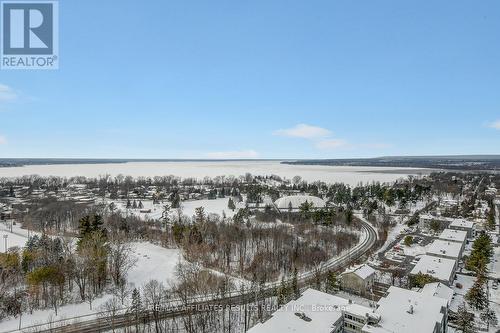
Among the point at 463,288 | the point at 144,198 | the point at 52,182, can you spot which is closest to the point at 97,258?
the point at 463,288

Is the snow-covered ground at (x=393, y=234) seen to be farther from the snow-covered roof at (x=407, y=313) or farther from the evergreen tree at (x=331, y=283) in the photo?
the snow-covered roof at (x=407, y=313)

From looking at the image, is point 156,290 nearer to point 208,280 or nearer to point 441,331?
point 208,280

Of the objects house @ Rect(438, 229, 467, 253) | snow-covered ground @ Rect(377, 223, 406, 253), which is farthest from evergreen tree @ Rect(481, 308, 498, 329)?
snow-covered ground @ Rect(377, 223, 406, 253)

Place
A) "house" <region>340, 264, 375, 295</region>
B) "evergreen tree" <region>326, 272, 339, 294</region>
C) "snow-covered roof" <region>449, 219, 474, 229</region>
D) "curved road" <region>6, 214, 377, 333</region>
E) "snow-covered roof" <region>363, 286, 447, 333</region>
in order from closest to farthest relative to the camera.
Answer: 1. "snow-covered roof" <region>363, 286, 447, 333</region>
2. "curved road" <region>6, 214, 377, 333</region>
3. "evergreen tree" <region>326, 272, 339, 294</region>
4. "house" <region>340, 264, 375, 295</region>
5. "snow-covered roof" <region>449, 219, 474, 229</region>

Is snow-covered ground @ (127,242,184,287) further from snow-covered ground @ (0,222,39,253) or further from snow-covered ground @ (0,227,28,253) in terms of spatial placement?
snow-covered ground @ (0,222,39,253)

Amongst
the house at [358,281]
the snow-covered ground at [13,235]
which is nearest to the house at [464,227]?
the house at [358,281]

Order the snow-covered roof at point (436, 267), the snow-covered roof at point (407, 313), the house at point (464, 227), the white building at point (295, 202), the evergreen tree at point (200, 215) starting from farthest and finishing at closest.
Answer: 1. the white building at point (295, 202)
2. the evergreen tree at point (200, 215)
3. the house at point (464, 227)
4. the snow-covered roof at point (436, 267)
5. the snow-covered roof at point (407, 313)
